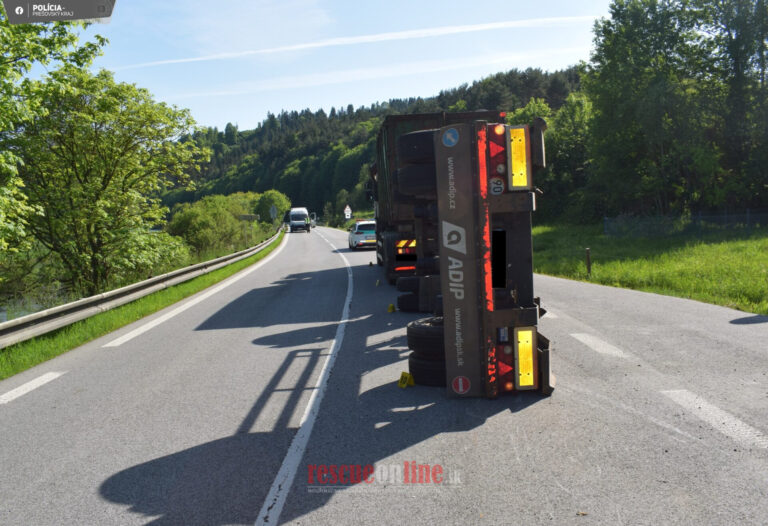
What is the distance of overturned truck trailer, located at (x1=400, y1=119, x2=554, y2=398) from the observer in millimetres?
4977

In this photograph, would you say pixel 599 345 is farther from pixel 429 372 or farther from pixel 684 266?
pixel 684 266

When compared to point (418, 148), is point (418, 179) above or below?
below

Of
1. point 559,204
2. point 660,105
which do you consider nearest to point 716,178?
point 660,105

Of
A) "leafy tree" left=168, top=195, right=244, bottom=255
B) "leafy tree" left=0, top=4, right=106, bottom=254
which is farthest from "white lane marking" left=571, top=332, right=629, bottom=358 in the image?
"leafy tree" left=168, top=195, right=244, bottom=255

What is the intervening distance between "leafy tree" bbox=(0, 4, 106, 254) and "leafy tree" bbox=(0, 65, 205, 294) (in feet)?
7.53

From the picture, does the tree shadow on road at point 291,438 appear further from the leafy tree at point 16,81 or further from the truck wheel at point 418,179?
the leafy tree at point 16,81

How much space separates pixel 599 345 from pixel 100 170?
16790mm

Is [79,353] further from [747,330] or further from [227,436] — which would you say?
[747,330]

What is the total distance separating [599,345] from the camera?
24.1ft

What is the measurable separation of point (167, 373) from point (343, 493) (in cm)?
393

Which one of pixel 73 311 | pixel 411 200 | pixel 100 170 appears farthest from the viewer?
pixel 100 170

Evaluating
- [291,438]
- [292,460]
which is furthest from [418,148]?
[292,460]

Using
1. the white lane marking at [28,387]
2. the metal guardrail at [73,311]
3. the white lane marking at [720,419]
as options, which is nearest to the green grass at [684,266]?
the white lane marking at [720,419]

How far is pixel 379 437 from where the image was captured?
4.45 m
